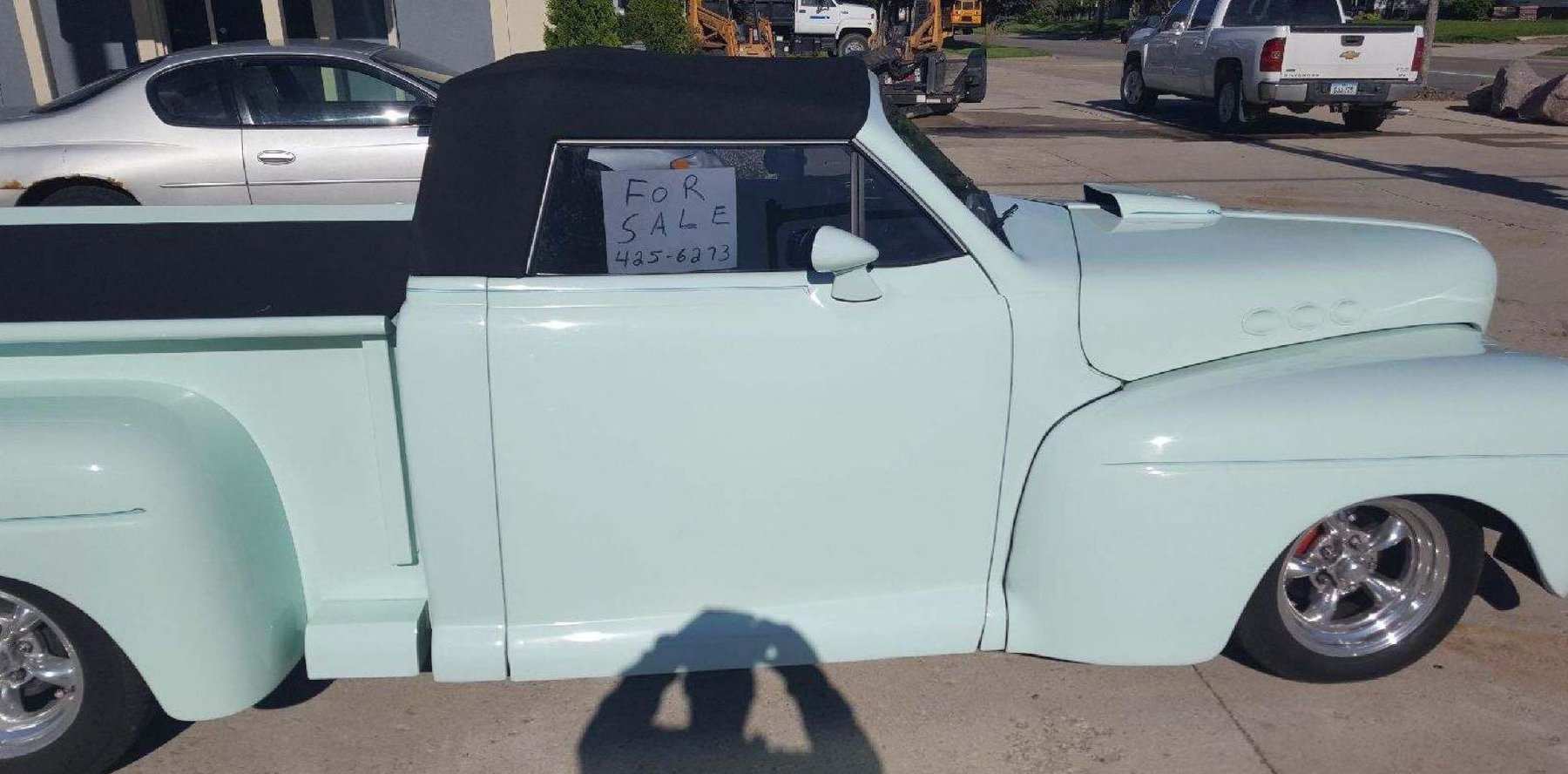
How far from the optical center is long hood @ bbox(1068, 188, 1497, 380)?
9.45ft

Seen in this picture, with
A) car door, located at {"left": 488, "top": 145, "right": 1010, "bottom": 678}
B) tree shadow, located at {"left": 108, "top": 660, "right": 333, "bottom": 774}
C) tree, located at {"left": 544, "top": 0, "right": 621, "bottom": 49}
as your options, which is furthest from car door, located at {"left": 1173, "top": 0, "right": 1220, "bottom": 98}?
tree shadow, located at {"left": 108, "top": 660, "right": 333, "bottom": 774}

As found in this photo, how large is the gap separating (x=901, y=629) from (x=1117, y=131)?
14.7 meters

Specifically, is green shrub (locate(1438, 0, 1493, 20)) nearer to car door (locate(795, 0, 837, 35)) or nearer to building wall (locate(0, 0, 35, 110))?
car door (locate(795, 0, 837, 35))

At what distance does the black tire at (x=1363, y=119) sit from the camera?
52.6 feet

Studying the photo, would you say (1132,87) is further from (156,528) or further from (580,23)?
(156,528)

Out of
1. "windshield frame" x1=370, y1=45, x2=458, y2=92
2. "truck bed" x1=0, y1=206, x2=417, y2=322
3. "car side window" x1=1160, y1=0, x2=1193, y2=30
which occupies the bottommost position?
"truck bed" x1=0, y1=206, x2=417, y2=322

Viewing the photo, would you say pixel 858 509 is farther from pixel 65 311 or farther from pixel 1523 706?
pixel 65 311

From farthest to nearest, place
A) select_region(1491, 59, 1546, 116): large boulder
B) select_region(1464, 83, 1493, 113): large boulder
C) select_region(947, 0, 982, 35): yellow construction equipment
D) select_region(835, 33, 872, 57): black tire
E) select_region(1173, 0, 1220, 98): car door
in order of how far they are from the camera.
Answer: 1. select_region(947, 0, 982, 35): yellow construction equipment
2. select_region(835, 33, 872, 57): black tire
3. select_region(1464, 83, 1493, 113): large boulder
4. select_region(1491, 59, 1546, 116): large boulder
5. select_region(1173, 0, 1220, 98): car door

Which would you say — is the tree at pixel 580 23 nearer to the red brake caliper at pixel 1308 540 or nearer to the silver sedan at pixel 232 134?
the silver sedan at pixel 232 134

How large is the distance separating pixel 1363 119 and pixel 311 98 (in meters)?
14.4

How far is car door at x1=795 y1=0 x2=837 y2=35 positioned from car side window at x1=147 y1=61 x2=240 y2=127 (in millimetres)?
19283

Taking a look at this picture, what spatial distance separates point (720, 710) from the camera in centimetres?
317

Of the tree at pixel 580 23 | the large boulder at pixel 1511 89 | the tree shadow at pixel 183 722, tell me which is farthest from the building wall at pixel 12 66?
the large boulder at pixel 1511 89

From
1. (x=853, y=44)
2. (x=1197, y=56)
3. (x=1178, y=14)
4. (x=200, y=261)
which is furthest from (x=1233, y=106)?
(x=200, y=261)
